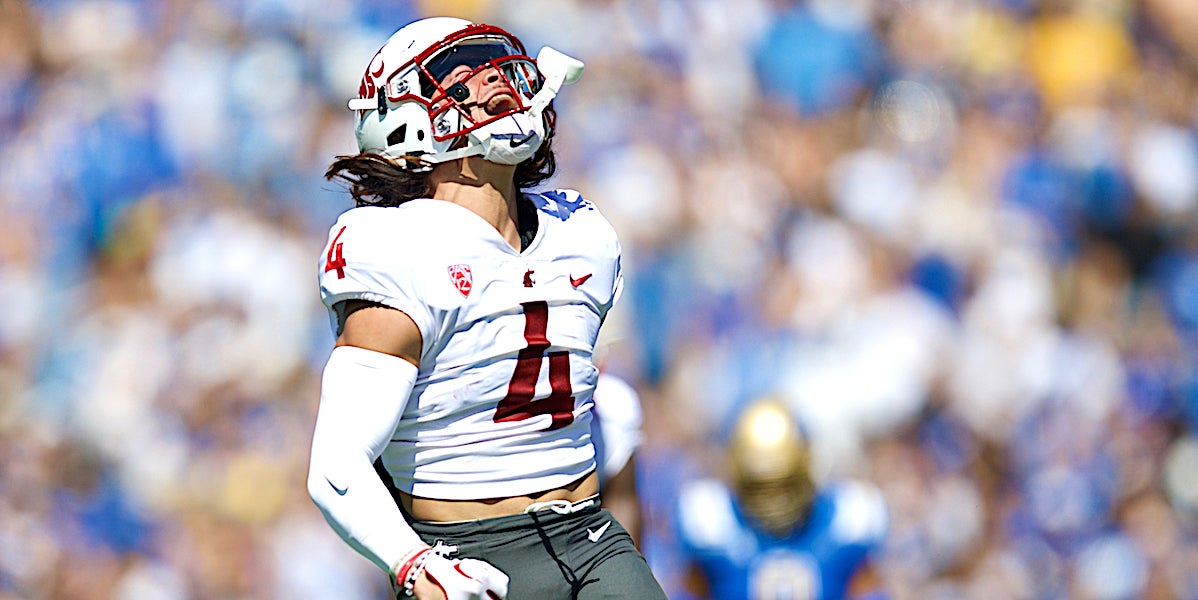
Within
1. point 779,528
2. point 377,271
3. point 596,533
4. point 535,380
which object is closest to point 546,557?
point 596,533

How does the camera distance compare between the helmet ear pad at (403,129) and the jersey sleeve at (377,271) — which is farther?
the helmet ear pad at (403,129)

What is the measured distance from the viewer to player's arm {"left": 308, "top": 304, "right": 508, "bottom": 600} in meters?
2.34

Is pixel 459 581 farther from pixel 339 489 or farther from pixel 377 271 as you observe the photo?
pixel 377 271

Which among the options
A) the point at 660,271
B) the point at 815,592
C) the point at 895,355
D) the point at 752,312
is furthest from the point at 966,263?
the point at 815,592

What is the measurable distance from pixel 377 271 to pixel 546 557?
0.57 m

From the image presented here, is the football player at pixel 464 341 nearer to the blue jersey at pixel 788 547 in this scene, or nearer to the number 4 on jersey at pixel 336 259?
the number 4 on jersey at pixel 336 259

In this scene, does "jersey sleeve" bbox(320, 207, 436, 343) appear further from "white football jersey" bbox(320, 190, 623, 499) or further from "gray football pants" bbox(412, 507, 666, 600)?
"gray football pants" bbox(412, 507, 666, 600)

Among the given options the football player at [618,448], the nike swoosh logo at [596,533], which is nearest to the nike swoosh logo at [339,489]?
the nike swoosh logo at [596,533]

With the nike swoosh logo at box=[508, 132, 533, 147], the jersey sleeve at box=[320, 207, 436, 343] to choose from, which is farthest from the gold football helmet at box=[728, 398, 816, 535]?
the jersey sleeve at box=[320, 207, 436, 343]

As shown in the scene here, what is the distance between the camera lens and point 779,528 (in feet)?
16.4

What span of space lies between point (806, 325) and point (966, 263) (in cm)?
88

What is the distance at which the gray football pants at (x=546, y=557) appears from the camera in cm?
254

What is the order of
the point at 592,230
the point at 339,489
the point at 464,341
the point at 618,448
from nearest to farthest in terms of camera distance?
the point at 339,489 → the point at 464,341 → the point at 592,230 → the point at 618,448

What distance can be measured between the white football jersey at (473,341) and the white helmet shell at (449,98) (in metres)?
0.12
